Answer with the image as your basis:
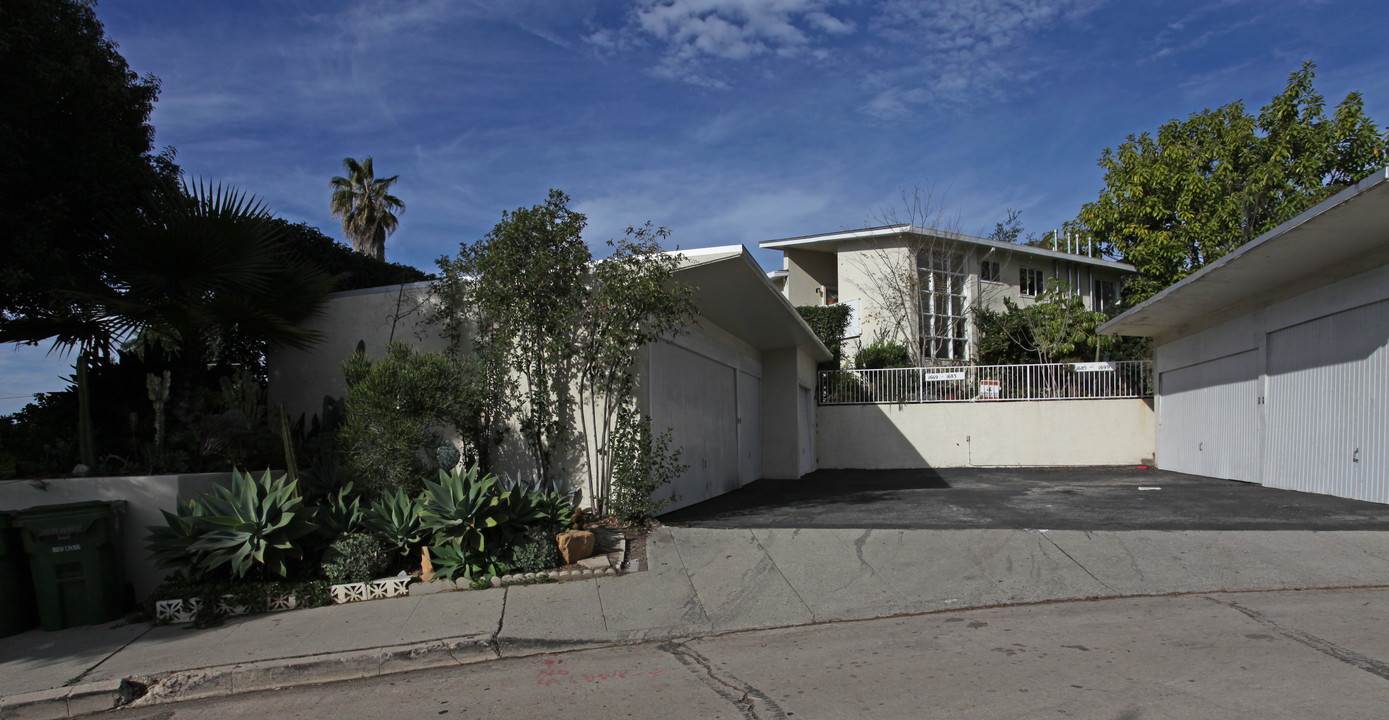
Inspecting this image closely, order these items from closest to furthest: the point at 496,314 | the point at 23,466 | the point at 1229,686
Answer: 1. the point at 1229,686
2. the point at 23,466
3. the point at 496,314

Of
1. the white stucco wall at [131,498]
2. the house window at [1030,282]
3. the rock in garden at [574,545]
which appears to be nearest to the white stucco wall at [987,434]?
the house window at [1030,282]

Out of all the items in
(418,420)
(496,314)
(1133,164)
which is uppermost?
(1133,164)

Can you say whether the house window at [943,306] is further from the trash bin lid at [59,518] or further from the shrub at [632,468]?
the trash bin lid at [59,518]

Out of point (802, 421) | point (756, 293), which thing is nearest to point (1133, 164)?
point (802, 421)

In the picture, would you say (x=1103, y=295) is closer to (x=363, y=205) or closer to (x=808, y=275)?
(x=808, y=275)

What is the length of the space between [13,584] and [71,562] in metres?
0.45

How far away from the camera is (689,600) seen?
273 inches

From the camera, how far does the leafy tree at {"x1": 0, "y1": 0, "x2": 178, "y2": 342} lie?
8.17m

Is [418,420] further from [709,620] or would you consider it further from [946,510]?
[946,510]

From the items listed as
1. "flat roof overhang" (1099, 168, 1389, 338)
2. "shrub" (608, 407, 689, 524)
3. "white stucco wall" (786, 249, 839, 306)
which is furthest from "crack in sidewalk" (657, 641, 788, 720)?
"white stucco wall" (786, 249, 839, 306)

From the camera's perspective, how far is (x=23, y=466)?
26.1 ft

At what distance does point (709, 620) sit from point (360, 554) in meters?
3.33

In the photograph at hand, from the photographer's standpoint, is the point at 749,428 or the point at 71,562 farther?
the point at 749,428

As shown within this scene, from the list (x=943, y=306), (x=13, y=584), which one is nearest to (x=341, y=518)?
(x=13, y=584)
